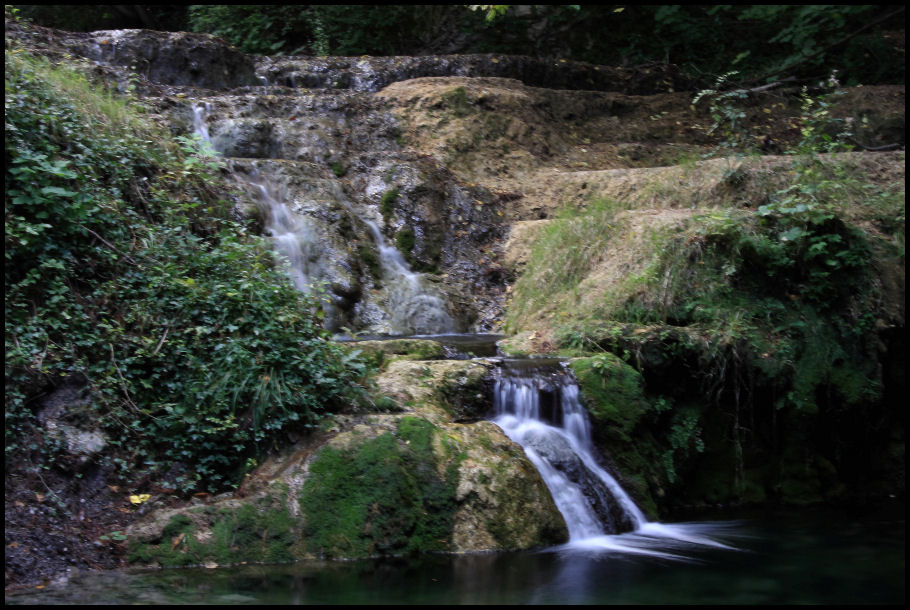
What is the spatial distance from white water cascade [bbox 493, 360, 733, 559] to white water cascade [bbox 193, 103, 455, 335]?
2.80 metres

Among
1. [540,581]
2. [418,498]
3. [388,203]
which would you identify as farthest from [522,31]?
[540,581]

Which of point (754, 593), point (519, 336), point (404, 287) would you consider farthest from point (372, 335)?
point (754, 593)

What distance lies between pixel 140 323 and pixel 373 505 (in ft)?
7.76

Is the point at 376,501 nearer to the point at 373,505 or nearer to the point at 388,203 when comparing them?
the point at 373,505

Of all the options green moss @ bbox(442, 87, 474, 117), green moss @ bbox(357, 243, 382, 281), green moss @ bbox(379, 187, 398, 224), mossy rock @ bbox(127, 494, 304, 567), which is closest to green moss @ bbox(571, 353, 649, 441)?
mossy rock @ bbox(127, 494, 304, 567)

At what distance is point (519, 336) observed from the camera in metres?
7.88

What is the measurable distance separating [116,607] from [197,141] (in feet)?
17.2

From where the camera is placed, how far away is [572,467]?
5.83m

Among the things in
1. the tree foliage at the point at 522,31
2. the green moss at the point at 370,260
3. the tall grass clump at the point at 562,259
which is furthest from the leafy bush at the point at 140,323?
the tree foliage at the point at 522,31

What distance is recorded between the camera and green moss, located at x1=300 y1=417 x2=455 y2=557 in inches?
193

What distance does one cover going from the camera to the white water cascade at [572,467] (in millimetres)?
5442

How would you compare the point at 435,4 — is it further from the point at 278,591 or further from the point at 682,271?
the point at 278,591

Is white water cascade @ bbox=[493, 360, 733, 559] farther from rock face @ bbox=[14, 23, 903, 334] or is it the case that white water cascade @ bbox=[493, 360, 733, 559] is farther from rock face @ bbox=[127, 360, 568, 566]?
rock face @ bbox=[14, 23, 903, 334]

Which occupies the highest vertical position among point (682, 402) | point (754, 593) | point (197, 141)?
point (197, 141)
